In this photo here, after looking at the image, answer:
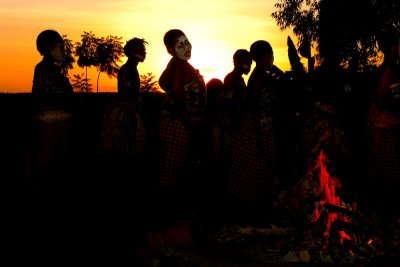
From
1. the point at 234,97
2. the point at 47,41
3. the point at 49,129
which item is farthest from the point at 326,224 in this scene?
the point at 47,41

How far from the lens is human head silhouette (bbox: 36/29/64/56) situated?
271 inches

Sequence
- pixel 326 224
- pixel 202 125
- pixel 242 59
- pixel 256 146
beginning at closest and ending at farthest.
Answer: pixel 326 224
pixel 202 125
pixel 256 146
pixel 242 59

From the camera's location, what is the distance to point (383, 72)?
6199 millimetres

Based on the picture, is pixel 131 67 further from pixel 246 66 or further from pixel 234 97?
pixel 246 66

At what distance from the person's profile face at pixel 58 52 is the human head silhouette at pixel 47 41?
0.03 meters

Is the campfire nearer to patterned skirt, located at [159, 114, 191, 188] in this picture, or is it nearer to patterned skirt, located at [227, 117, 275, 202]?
patterned skirt, located at [227, 117, 275, 202]

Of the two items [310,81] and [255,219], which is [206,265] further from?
[310,81]

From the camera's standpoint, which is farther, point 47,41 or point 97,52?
point 97,52

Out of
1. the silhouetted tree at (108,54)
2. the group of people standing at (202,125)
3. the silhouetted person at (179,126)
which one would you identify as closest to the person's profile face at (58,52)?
the group of people standing at (202,125)

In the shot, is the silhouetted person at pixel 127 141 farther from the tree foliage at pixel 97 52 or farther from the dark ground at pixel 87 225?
the tree foliage at pixel 97 52

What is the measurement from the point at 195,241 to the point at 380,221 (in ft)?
7.07

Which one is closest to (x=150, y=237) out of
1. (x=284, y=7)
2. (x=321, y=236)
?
(x=321, y=236)

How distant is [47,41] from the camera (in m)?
6.89

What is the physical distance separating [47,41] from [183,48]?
2.02m
